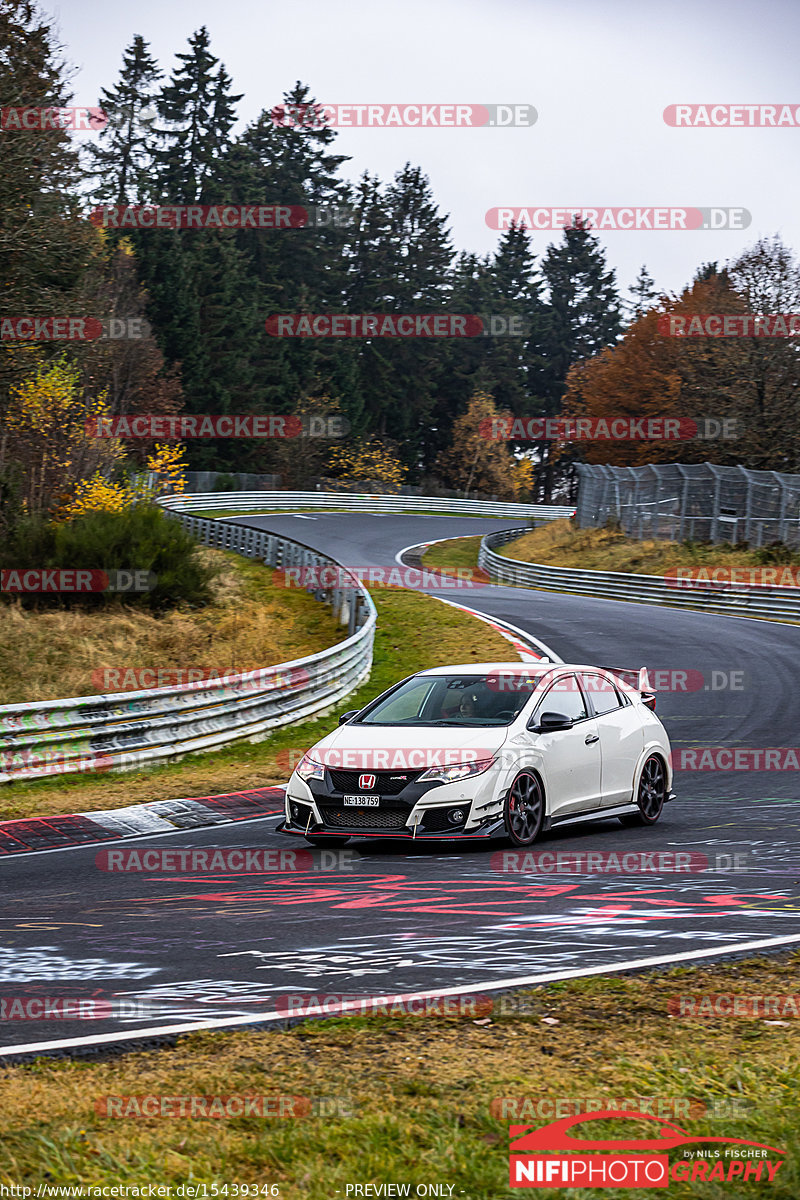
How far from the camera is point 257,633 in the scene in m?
26.7

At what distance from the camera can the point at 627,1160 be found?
12.1 ft

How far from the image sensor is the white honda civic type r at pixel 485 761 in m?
9.95

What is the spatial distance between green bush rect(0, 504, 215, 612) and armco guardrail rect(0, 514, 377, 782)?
6.47 m

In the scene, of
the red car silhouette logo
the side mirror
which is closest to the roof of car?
the side mirror
